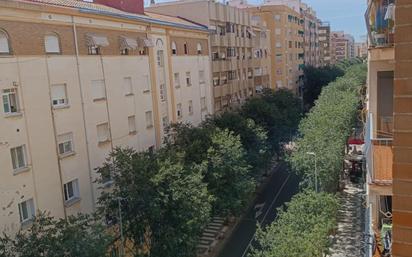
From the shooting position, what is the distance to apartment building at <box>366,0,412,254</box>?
10.6 ft

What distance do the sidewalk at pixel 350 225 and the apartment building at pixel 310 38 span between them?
169 feet

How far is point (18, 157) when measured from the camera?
1756 centimetres

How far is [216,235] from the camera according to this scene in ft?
88.3

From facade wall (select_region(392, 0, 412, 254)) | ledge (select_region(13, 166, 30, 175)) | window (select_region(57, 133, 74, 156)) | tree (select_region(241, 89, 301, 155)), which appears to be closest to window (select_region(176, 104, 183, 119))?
tree (select_region(241, 89, 301, 155))

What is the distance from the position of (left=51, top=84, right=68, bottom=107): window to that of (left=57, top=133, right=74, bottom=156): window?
60.2 inches

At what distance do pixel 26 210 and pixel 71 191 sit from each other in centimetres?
291

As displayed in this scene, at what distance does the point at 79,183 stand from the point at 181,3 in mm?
25457

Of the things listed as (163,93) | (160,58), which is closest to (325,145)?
(163,93)

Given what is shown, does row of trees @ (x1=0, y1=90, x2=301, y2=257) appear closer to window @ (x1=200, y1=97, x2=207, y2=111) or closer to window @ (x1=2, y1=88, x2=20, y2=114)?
window @ (x1=2, y1=88, x2=20, y2=114)

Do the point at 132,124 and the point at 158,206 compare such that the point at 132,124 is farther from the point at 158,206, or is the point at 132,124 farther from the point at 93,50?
the point at 158,206

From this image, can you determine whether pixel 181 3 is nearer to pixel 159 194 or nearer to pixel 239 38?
pixel 239 38

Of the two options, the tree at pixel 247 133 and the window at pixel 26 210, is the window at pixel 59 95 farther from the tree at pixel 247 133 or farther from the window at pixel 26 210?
the tree at pixel 247 133

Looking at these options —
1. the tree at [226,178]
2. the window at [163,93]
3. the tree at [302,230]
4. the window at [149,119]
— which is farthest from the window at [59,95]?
the tree at [302,230]

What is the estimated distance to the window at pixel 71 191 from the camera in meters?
20.1
